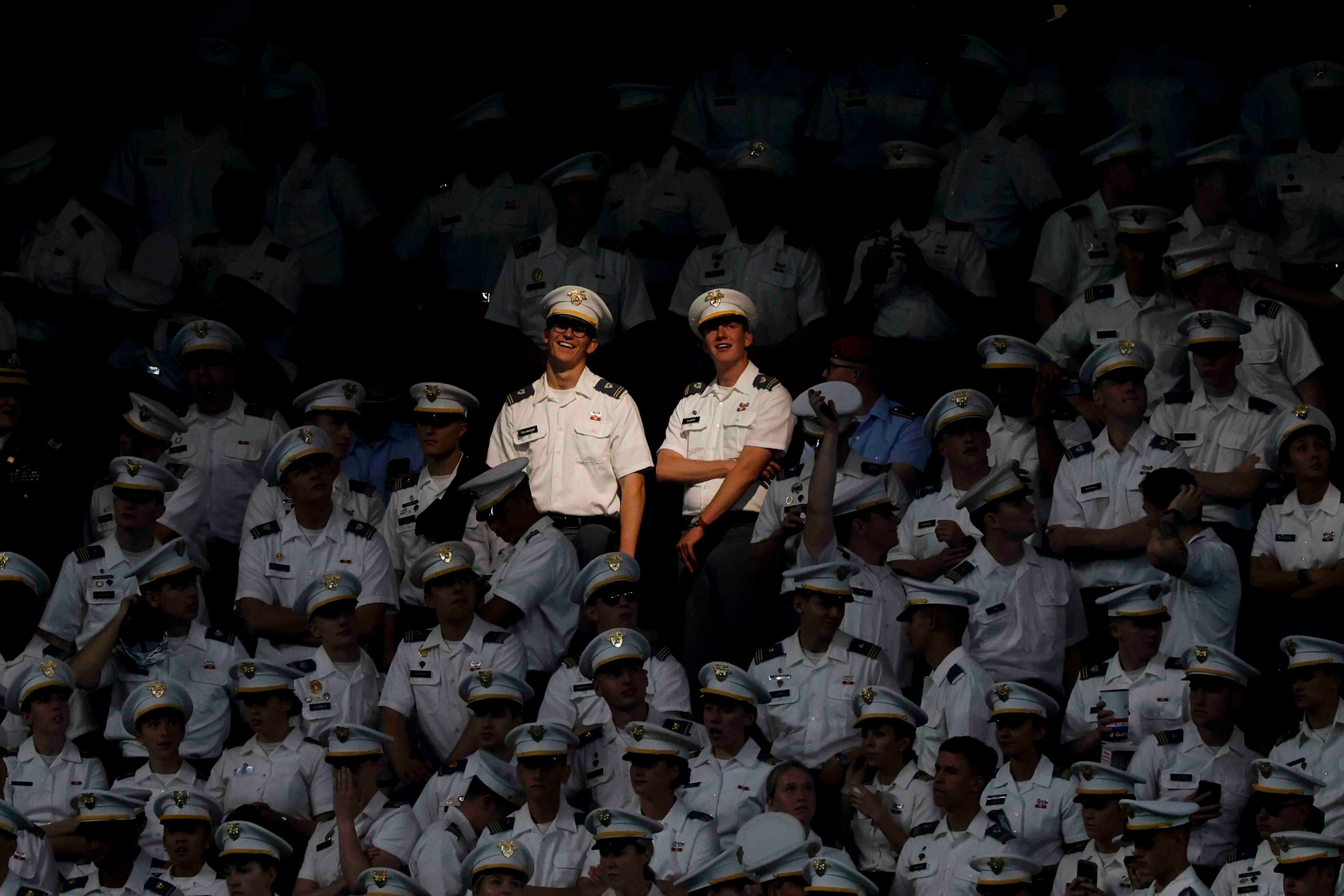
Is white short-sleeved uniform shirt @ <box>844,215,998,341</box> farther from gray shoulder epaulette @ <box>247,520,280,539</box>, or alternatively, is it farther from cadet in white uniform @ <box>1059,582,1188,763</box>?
gray shoulder epaulette @ <box>247,520,280,539</box>

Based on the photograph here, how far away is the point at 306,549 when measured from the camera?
41.0 ft

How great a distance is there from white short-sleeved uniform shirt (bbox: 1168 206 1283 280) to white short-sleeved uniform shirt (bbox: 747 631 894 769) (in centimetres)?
318

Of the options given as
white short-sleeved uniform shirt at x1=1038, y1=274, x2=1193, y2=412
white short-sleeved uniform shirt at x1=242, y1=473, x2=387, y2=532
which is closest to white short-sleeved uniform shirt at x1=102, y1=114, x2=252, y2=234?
white short-sleeved uniform shirt at x1=242, y1=473, x2=387, y2=532

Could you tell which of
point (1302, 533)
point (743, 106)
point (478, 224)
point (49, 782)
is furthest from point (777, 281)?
point (49, 782)

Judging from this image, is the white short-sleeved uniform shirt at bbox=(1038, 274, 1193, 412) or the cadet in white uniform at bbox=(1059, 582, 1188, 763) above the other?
the white short-sleeved uniform shirt at bbox=(1038, 274, 1193, 412)

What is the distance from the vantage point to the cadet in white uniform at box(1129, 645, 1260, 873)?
35.0 ft

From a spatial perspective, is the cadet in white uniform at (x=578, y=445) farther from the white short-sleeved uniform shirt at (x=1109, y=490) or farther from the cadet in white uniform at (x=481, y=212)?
the white short-sleeved uniform shirt at (x=1109, y=490)

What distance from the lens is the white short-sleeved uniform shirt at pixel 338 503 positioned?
41.8ft

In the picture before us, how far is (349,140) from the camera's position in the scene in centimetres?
1650

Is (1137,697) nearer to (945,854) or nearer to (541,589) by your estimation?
(945,854)

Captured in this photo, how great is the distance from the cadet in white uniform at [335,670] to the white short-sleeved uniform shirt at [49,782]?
42.1 inches

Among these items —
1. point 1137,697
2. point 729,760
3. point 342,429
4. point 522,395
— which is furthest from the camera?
point 342,429

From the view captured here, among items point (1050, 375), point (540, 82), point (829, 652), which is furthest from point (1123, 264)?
point (540, 82)

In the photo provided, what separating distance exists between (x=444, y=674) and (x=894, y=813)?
7.81 ft
